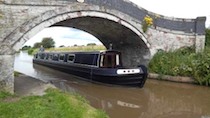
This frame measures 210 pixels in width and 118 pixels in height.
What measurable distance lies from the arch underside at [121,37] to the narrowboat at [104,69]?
5.34ft

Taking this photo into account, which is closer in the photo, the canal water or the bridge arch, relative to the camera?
the canal water

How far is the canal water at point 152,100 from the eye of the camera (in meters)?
4.33

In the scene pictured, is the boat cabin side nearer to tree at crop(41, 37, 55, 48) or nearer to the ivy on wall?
the ivy on wall

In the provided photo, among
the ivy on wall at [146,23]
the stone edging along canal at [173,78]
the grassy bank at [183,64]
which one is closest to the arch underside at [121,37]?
the ivy on wall at [146,23]

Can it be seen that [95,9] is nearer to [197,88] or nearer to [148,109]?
[148,109]

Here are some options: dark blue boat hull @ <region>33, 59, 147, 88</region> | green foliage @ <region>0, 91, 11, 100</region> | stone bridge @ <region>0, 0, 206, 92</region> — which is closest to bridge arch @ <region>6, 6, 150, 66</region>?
stone bridge @ <region>0, 0, 206, 92</region>

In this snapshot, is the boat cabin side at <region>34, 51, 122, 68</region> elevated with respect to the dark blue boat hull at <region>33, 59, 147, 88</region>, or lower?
elevated

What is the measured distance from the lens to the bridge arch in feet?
17.4

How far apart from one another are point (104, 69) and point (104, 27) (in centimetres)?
301

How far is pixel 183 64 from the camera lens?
298 inches

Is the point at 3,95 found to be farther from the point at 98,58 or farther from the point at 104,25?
the point at 104,25

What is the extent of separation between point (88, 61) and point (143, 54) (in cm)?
354

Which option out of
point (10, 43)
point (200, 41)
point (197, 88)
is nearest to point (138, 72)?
point (197, 88)

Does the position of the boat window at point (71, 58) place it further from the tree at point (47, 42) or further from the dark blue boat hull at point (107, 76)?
the tree at point (47, 42)
